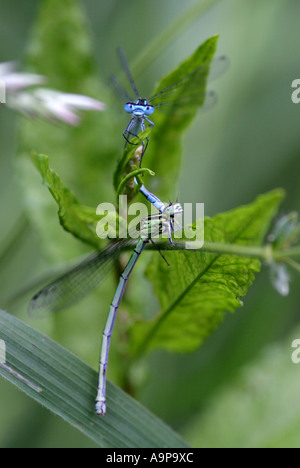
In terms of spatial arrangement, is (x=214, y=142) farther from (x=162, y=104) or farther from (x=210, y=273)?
(x=210, y=273)

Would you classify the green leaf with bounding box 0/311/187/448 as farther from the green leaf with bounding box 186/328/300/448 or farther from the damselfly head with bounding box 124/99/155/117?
the green leaf with bounding box 186/328/300/448

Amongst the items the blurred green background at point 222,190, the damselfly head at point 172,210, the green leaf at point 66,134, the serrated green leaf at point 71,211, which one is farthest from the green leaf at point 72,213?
the blurred green background at point 222,190

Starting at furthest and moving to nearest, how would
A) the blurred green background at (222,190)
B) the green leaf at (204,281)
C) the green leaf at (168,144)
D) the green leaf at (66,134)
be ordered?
1. the blurred green background at (222,190)
2. the green leaf at (66,134)
3. the green leaf at (168,144)
4. the green leaf at (204,281)

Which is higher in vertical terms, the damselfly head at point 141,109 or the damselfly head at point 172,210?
the damselfly head at point 141,109

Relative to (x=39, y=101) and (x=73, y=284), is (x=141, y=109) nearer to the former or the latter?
(x=39, y=101)

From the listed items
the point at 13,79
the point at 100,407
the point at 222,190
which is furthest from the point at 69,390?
the point at 222,190

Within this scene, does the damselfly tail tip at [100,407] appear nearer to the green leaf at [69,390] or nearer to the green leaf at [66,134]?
the green leaf at [69,390]

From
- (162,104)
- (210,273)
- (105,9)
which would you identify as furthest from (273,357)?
(105,9)
